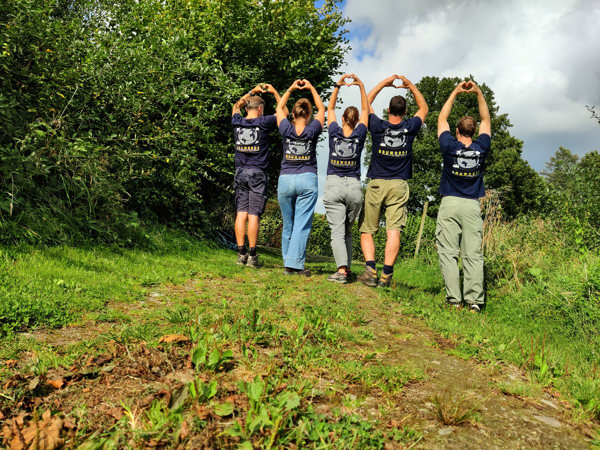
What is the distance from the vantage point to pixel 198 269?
18.1ft

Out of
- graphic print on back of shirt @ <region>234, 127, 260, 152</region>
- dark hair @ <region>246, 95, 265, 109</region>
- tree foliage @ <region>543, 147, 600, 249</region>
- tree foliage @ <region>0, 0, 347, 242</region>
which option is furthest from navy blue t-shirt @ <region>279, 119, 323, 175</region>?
tree foliage @ <region>543, 147, 600, 249</region>

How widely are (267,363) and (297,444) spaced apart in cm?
75

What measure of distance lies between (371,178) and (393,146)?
57 centimetres

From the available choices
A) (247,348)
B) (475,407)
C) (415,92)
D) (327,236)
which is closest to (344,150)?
(415,92)

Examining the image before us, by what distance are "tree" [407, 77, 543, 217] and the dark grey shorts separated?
24542 mm

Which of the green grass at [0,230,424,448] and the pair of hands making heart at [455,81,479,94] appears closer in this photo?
the green grass at [0,230,424,448]

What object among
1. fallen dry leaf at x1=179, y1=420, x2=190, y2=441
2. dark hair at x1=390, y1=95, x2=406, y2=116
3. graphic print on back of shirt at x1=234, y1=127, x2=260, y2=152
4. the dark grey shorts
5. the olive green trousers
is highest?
dark hair at x1=390, y1=95, x2=406, y2=116

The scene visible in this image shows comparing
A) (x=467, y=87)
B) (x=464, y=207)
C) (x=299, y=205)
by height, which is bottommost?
(x=299, y=205)

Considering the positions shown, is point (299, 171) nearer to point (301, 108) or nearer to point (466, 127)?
point (301, 108)

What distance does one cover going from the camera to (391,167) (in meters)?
5.38

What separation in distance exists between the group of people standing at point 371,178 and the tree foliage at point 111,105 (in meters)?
2.05

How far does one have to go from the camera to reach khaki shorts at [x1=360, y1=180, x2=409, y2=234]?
535 cm

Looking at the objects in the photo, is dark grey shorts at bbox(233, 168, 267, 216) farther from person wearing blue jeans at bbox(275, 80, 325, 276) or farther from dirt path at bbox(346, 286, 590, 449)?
dirt path at bbox(346, 286, 590, 449)

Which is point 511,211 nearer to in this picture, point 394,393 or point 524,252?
point 524,252
